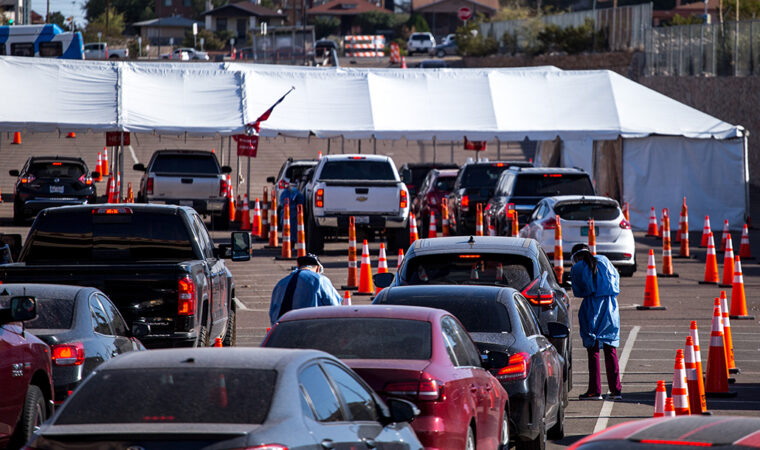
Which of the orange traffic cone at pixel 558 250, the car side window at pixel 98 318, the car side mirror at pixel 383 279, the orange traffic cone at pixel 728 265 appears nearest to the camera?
the car side window at pixel 98 318

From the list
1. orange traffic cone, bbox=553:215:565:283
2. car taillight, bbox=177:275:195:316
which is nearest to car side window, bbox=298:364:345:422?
car taillight, bbox=177:275:195:316

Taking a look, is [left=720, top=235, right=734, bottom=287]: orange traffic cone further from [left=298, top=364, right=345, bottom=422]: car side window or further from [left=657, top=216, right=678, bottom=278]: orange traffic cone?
[left=298, top=364, right=345, bottom=422]: car side window

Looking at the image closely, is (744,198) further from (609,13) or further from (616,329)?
(609,13)

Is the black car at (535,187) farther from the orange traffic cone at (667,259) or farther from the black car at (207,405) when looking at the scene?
the black car at (207,405)

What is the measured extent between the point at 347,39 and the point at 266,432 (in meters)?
93.8

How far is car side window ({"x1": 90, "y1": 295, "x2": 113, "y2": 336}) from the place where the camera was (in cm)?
1041

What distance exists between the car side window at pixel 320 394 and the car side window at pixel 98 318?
4.43 meters

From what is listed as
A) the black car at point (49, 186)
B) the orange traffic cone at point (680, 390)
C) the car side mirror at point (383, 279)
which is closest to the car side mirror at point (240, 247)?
the car side mirror at point (383, 279)

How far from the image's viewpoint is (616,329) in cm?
1261

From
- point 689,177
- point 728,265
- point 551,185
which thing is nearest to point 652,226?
point 689,177

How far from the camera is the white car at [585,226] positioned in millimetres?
22297

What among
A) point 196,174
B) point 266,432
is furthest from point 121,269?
point 196,174

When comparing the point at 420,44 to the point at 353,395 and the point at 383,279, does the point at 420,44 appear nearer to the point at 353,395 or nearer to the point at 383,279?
the point at 383,279

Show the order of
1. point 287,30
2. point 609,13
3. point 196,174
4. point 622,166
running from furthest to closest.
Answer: point 287,30
point 609,13
point 622,166
point 196,174
